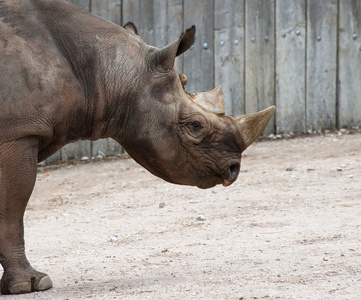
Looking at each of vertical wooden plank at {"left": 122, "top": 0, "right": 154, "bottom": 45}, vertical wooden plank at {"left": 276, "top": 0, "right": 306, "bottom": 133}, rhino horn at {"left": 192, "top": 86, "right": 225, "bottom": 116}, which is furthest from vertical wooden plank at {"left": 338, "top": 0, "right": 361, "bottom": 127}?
rhino horn at {"left": 192, "top": 86, "right": 225, "bottom": 116}

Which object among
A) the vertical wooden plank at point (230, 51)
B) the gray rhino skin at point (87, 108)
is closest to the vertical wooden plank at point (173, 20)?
the vertical wooden plank at point (230, 51)

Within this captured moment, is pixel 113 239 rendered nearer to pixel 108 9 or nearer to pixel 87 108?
pixel 87 108

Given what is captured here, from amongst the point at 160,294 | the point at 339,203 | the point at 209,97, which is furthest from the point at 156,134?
the point at 339,203

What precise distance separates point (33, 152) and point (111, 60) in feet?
2.60

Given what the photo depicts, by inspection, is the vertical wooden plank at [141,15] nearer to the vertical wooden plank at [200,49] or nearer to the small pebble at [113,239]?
the vertical wooden plank at [200,49]

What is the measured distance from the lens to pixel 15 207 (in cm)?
446

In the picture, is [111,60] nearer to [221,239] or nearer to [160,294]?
[160,294]

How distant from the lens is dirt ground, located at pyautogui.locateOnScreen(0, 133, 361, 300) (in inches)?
179

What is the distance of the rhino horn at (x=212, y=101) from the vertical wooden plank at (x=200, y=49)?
503cm

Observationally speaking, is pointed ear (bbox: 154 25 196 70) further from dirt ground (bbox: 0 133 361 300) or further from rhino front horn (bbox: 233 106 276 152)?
dirt ground (bbox: 0 133 361 300)

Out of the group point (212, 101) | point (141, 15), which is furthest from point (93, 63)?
point (141, 15)

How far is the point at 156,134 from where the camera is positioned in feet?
15.8

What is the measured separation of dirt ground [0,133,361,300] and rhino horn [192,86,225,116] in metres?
1.05

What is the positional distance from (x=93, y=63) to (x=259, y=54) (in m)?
5.88
